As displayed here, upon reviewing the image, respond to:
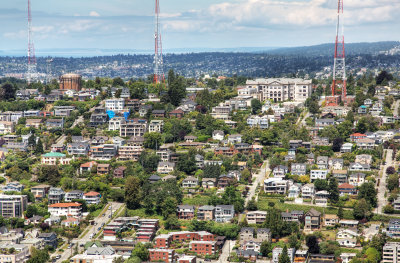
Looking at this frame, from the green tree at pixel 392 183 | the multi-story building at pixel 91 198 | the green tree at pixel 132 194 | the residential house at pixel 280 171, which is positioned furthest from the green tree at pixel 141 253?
the green tree at pixel 392 183

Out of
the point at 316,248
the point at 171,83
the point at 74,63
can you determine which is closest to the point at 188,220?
the point at 316,248

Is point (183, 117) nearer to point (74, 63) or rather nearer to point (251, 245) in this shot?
point (251, 245)

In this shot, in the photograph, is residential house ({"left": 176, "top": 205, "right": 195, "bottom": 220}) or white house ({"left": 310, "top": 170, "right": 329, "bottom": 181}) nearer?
residential house ({"left": 176, "top": 205, "right": 195, "bottom": 220})

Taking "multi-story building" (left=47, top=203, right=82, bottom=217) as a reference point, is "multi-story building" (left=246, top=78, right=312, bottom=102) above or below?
above

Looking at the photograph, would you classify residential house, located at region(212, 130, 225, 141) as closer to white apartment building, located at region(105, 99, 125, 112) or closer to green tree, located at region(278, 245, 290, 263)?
white apartment building, located at region(105, 99, 125, 112)

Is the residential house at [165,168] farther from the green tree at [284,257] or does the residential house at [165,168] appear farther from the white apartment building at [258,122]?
the green tree at [284,257]

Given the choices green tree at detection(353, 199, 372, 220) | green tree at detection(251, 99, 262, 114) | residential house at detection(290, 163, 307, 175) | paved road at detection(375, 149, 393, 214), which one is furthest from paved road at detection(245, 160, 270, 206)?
green tree at detection(251, 99, 262, 114)
